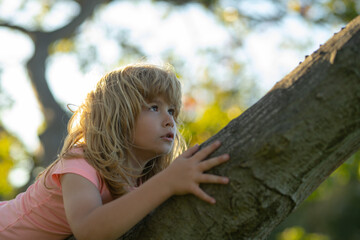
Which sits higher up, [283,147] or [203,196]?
[283,147]

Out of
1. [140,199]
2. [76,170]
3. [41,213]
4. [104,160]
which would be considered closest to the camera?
[140,199]

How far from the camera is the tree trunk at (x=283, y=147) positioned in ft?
4.51

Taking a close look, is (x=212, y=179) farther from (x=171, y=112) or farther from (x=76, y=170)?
(x=171, y=112)

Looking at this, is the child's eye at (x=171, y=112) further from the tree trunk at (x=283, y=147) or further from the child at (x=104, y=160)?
the tree trunk at (x=283, y=147)

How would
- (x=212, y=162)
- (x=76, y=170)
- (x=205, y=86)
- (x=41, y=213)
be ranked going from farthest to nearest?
1. (x=205, y=86)
2. (x=41, y=213)
3. (x=76, y=170)
4. (x=212, y=162)

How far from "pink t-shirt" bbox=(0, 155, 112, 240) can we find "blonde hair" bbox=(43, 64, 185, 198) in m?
0.08

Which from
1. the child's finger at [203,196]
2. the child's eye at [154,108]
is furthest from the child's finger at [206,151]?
the child's eye at [154,108]

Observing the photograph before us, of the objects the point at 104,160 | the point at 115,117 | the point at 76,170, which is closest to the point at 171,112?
the point at 115,117

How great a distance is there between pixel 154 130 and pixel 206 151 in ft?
2.09

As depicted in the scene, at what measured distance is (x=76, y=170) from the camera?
1.84 metres

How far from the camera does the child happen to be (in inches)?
66.6

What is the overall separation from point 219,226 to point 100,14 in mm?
12267

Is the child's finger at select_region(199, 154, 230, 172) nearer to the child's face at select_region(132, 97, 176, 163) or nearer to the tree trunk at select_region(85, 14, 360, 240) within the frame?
the tree trunk at select_region(85, 14, 360, 240)

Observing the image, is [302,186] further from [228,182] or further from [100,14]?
[100,14]
